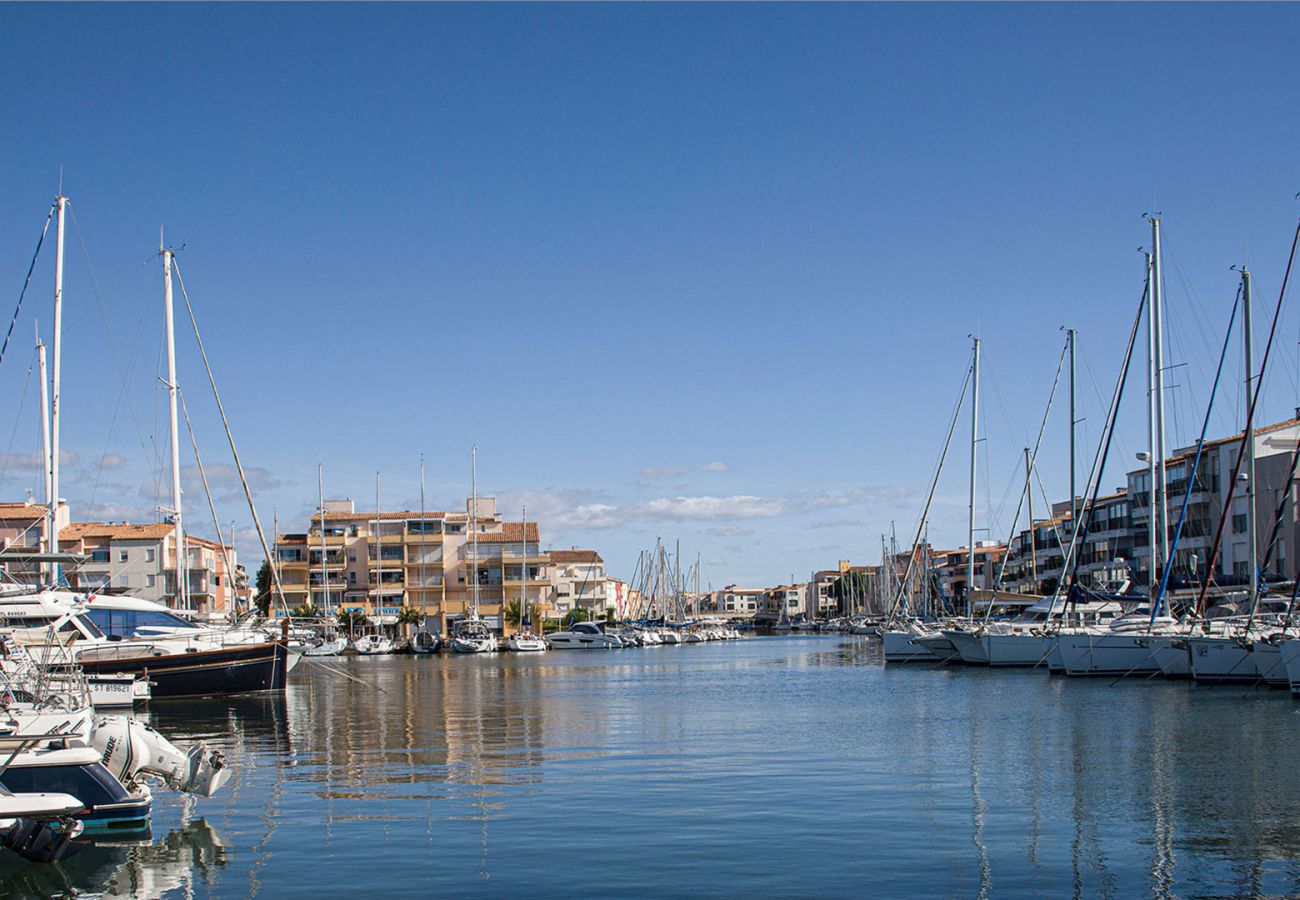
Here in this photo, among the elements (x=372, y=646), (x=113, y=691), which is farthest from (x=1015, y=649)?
(x=372, y=646)

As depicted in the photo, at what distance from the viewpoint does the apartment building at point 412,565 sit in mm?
125250

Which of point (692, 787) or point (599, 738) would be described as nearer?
point (692, 787)

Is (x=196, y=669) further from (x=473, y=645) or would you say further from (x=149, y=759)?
(x=473, y=645)

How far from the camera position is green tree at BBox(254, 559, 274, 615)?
382 ft

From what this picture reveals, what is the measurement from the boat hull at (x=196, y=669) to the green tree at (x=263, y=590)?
63.4 meters

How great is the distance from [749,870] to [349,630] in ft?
348

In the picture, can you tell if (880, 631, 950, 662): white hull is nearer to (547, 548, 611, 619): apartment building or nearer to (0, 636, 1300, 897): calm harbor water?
(0, 636, 1300, 897): calm harbor water

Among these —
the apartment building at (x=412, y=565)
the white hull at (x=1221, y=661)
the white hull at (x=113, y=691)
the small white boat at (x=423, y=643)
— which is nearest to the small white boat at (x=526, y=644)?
the small white boat at (x=423, y=643)

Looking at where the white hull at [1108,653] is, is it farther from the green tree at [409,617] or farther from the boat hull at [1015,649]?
the green tree at [409,617]

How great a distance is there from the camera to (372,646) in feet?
366

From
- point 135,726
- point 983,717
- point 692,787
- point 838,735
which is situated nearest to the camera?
point 135,726

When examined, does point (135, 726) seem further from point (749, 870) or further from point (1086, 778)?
point (1086, 778)

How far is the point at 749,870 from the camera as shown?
17828 mm

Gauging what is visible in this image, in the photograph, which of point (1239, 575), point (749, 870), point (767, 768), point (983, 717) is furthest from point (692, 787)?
point (1239, 575)
